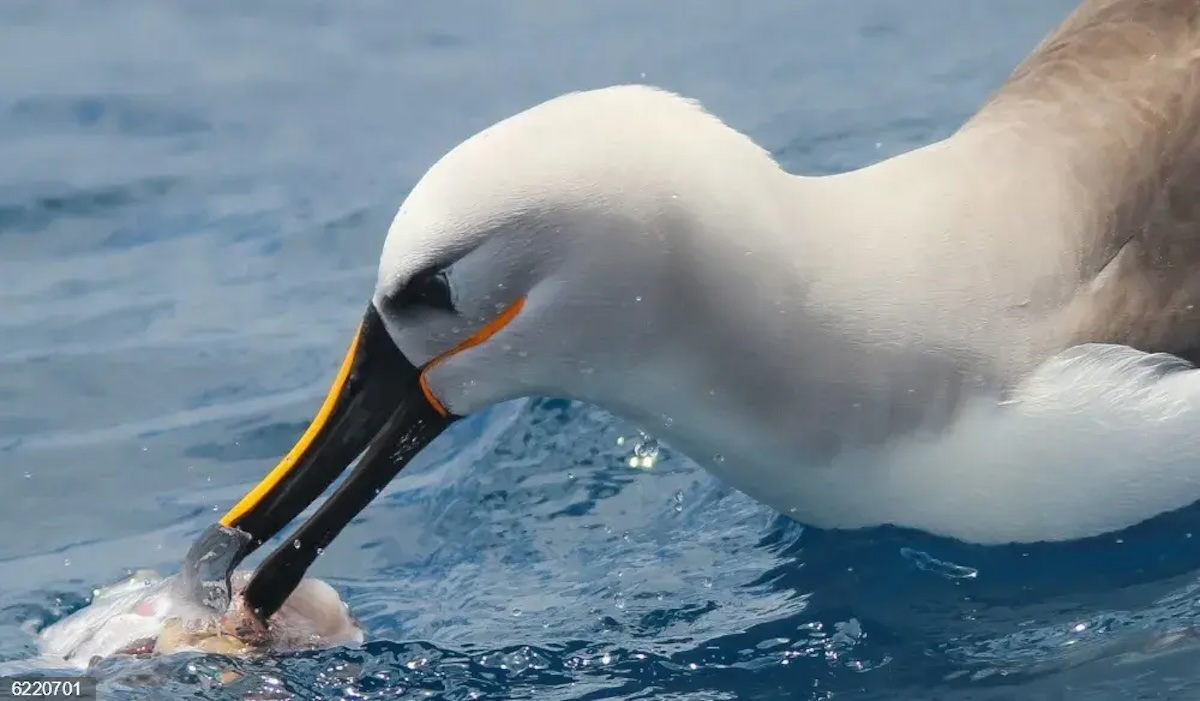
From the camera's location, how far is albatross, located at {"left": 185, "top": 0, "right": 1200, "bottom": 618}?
16.8 ft

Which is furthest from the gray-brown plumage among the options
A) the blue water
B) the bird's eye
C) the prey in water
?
the prey in water

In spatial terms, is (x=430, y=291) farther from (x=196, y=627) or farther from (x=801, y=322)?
(x=196, y=627)

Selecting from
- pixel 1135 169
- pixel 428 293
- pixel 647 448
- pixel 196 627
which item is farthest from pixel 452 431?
pixel 1135 169

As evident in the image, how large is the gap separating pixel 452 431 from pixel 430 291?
106 inches

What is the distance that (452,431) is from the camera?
782cm

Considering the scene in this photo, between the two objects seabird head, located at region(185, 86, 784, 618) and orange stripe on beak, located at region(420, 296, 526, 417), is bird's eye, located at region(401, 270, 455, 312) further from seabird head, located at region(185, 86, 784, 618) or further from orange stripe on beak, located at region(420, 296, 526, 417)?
orange stripe on beak, located at region(420, 296, 526, 417)

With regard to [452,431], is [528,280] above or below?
above

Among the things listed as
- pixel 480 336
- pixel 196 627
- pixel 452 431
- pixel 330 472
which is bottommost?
pixel 196 627

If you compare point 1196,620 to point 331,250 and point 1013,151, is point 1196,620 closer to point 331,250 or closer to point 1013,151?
point 1013,151

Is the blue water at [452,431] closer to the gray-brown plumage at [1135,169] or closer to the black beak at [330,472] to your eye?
the black beak at [330,472]

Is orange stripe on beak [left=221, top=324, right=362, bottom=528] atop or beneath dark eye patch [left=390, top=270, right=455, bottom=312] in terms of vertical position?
beneath

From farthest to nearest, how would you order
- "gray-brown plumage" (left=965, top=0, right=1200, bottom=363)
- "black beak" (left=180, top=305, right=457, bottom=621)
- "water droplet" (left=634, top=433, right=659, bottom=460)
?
1. "water droplet" (left=634, top=433, right=659, bottom=460)
2. "gray-brown plumage" (left=965, top=0, right=1200, bottom=363)
3. "black beak" (left=180, top=305, right=457, bottom=621)

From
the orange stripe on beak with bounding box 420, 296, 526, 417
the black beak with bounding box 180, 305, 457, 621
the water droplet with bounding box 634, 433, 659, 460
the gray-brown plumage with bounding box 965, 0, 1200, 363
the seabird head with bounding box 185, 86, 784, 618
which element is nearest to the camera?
the seabird head with bounding box 185, 86, 784, 618

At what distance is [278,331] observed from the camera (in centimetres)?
898
